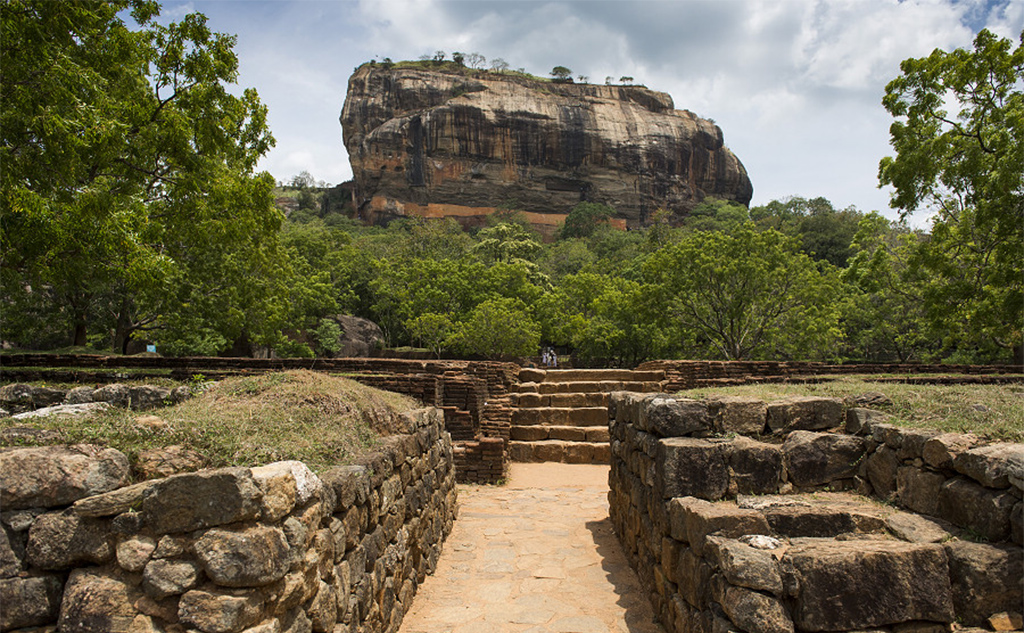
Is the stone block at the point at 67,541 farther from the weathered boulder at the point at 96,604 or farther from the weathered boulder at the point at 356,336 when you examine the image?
the weathered boulder at the point at 356,336

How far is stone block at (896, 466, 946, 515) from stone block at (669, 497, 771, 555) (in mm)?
991

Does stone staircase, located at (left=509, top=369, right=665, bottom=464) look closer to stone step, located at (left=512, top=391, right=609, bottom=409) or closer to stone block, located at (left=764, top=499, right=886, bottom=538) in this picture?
stone step, located at (left=512, top=391, right=609, bottom=409)

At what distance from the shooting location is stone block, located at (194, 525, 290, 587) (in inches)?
→ 92.0

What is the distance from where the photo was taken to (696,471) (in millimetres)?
4230

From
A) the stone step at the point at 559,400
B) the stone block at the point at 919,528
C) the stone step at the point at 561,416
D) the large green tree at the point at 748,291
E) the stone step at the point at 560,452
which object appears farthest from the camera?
the large green tree at the point at 748,291

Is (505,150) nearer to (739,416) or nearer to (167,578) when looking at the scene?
(739,416)

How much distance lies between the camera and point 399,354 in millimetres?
30766

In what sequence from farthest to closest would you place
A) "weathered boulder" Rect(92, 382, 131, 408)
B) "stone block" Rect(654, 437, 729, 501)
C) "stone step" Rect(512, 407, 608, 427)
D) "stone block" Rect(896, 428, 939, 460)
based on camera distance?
1. "stone step" Rect(512, 407, 608, 427)
2. "weathered boulder" Rect(92, 382, 131, 408)
3. "stone block" Rect(654, 437, 729, 501)
4. "stone block" Rect(896, 428, 939, 460)

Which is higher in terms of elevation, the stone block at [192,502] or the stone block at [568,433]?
the stone block at [192,502]

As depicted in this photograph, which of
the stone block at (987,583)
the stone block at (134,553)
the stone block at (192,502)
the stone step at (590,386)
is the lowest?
the stone step at (590,386)

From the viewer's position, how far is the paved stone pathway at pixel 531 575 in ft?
14.9

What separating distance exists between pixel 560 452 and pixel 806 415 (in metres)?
8.34

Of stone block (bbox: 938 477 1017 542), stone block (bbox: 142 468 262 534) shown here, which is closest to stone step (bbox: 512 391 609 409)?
stone block (bbox: 938 477 1017 542)

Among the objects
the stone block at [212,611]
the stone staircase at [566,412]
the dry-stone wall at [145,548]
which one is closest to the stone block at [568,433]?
the stone staircase at [566,412]
